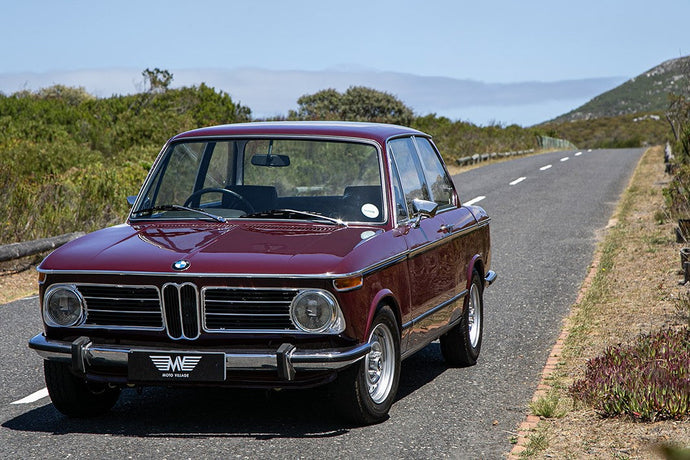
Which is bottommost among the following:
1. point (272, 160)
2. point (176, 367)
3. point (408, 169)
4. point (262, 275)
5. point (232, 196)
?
point (176, 367)

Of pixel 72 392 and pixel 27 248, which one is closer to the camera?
pixel 72 392

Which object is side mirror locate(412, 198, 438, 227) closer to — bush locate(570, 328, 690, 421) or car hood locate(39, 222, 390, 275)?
car hood locate(39, 222, 390, 275)

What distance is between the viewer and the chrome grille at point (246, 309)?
526cm

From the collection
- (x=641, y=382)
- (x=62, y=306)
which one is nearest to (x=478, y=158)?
(x=641, y=382)

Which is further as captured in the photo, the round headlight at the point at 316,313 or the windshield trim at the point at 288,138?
the windshield trim at the point at 288,138

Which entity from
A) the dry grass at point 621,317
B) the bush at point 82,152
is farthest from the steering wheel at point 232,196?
the bush at point 82,152

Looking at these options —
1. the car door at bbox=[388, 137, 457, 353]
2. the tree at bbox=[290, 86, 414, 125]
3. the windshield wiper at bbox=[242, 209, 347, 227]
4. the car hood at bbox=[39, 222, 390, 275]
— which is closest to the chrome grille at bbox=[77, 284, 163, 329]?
the car hood at bbox=[39, 222, 390, 275]

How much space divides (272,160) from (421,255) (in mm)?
1303

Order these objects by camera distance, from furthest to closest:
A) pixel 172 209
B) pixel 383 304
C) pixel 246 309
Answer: pixel 172 209 < pixel 383 304 < pixel 246 309

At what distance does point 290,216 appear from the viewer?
6363 millimetres

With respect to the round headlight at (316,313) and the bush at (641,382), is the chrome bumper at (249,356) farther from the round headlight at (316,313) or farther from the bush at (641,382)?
the bush at (641,382)

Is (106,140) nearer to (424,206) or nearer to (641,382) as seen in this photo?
(424,206)

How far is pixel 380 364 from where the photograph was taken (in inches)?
232

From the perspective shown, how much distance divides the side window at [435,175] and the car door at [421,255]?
0.05 metres
